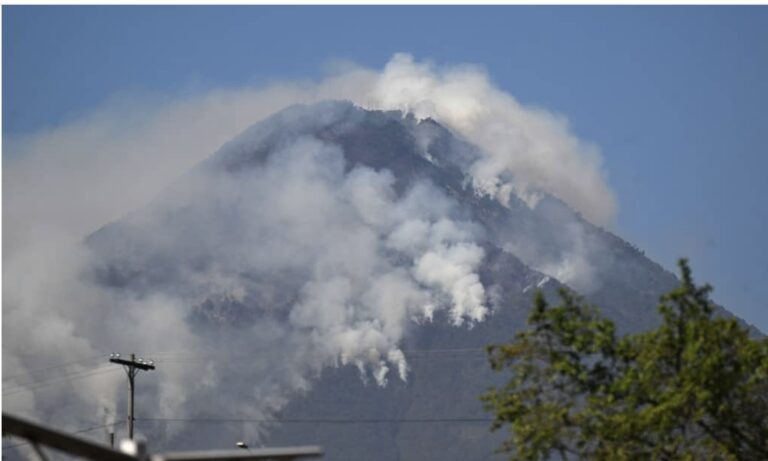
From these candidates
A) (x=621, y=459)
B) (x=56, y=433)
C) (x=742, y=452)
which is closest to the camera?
(x=56, y=433)

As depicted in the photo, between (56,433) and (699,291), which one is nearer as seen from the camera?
(56,433)

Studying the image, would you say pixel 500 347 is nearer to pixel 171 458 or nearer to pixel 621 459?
pixel 621 459

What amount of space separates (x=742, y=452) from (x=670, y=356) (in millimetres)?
4250

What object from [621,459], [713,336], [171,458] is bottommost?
[171,458]

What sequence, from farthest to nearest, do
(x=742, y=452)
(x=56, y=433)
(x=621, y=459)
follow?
(x=742, y=452) < (x=621, y=459) < (x=56, y=433)

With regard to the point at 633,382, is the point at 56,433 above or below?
below

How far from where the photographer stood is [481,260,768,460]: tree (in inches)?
Answer: 2165

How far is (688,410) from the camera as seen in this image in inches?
2168

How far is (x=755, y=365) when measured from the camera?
57125 millimetres

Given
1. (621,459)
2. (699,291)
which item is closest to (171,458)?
(621,459)

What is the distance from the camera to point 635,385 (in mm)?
55625

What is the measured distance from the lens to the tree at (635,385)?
5500 centimetres

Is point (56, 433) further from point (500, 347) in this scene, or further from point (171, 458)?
point (500, 347)

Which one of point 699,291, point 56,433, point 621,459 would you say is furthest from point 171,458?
point 699,291
